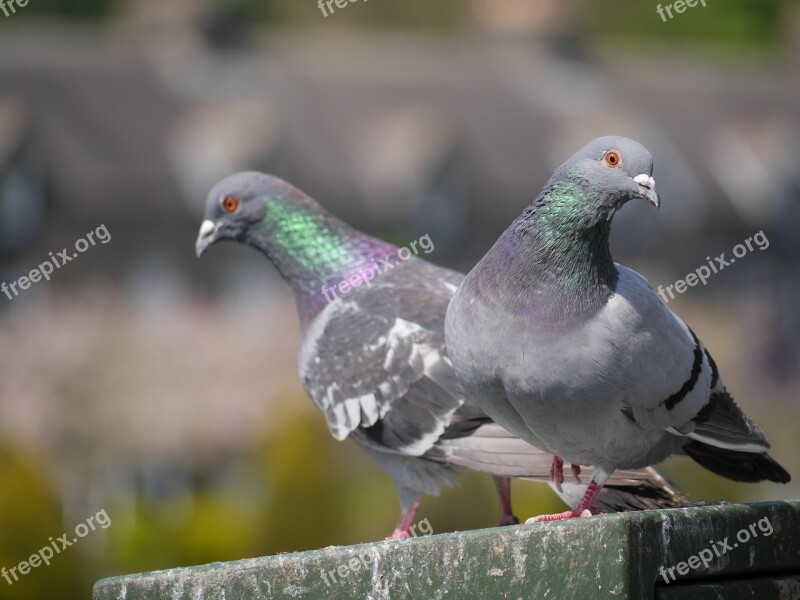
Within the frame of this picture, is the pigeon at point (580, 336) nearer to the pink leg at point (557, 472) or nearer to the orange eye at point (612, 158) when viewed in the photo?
the orange eye at point (612, 158)

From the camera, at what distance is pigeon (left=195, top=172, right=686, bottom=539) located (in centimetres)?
573

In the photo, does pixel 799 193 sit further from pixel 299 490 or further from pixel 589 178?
pixel 589 178

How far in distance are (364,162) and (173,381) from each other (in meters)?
13.0

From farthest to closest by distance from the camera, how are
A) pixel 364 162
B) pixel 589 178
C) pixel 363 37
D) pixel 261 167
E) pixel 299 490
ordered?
pixel 363 37
pixel 364 162
pixel 261 167
pixel 299 490
pixel 589 178

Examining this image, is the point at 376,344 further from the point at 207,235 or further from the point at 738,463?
the point at 738,463

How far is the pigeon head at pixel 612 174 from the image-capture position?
4.23 meters

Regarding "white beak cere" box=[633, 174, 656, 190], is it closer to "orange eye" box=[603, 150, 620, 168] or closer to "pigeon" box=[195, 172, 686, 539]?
"orange eye" box=[603, 150, 620, 168]

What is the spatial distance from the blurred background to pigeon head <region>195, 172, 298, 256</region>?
627cm

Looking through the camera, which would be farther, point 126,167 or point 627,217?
point 627,217

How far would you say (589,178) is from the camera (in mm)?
4301

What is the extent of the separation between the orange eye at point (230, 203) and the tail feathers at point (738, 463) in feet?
8.64

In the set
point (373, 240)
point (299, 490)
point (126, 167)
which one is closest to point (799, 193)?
point (126, 167)
